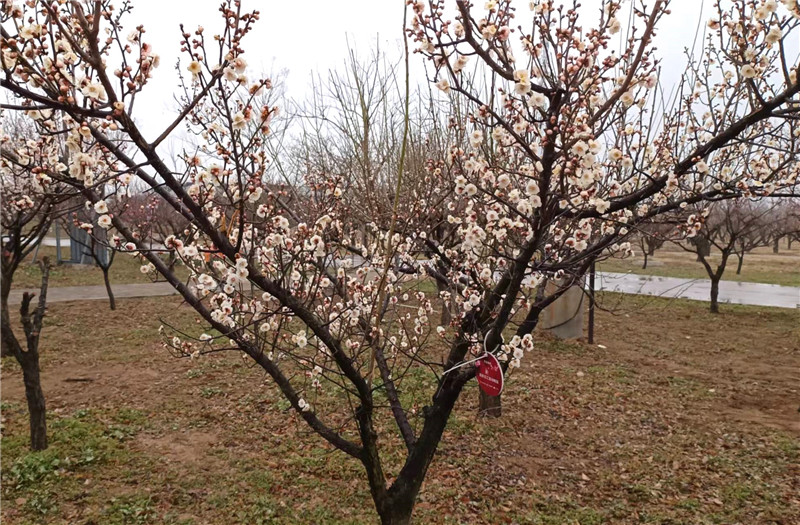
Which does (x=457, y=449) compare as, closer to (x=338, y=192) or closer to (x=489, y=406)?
(x=489, y=406)

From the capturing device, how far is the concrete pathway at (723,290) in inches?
514

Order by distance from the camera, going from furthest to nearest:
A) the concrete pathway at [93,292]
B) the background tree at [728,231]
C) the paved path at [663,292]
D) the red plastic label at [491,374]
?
the paved path at [663,292] < the concrete pathway at [93,292] < the background tree at [728,231] < the red plastic label at [491,374]

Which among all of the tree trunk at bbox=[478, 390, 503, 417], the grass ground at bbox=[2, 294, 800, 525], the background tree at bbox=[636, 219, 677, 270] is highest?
the background tree at bbox=[636, 219, 677, 270]

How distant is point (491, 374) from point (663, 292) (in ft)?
28.1

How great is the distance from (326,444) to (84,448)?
2.15m

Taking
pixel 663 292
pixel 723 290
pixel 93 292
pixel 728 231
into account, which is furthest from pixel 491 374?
pixel 723 290

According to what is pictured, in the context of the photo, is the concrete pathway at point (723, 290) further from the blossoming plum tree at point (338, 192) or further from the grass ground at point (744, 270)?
the blossoming plum tree at point (338, 192)

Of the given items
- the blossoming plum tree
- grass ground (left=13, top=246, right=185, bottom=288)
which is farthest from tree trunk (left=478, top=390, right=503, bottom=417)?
grass ground (left=13, top=246, right=185, bottom=288)

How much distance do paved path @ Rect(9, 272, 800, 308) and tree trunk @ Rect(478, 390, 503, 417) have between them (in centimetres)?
556

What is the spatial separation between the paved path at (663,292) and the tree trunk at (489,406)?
556cm

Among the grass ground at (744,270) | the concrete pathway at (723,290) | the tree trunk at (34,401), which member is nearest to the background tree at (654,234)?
the tree trunk at (34,401)

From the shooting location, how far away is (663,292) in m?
9.82

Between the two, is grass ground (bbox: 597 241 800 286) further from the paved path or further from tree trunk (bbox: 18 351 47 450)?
tree trunk (bbox: 18 351 47 450)

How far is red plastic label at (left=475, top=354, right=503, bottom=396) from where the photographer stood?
2590 mm
